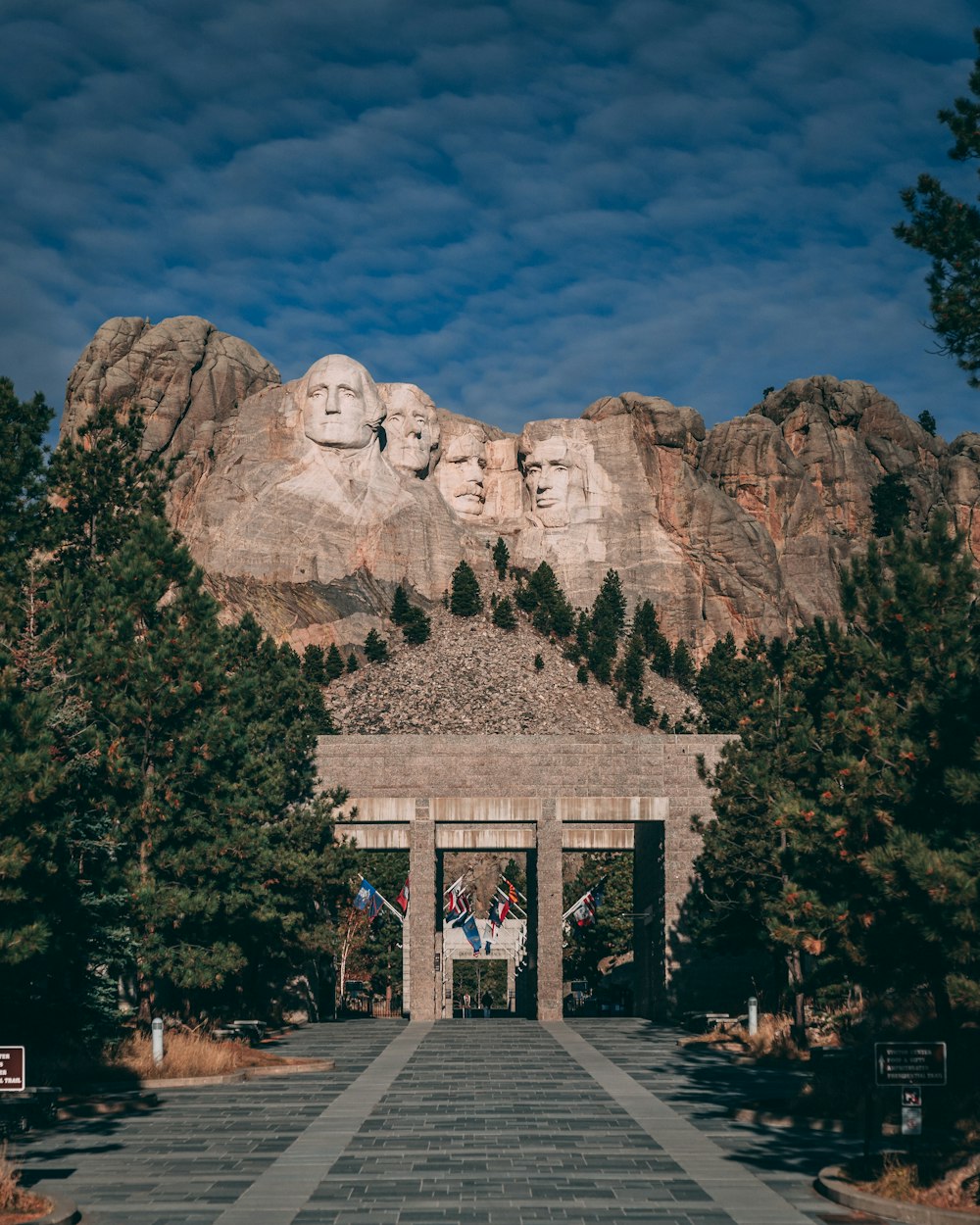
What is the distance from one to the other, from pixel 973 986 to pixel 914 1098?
147 cm

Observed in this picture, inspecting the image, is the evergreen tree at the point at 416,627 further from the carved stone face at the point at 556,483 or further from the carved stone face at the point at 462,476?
the carved stone face at the point at 556,483

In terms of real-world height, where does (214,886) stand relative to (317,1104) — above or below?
above

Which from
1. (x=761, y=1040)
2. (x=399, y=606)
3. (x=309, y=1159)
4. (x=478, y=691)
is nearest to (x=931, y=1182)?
(x=309, y=1159)

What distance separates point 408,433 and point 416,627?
19010 mm

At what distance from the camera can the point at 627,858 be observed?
248ft

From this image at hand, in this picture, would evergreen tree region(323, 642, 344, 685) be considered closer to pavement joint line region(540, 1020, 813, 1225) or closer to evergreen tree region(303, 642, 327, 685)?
evergreen tree region(303, 642, 327, 685)

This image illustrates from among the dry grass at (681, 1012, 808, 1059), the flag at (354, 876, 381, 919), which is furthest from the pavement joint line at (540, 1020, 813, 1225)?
the flag at (354, 876, 381, 919)

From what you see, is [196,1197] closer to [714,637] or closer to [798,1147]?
[798,1147]

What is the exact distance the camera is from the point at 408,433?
4774 inches

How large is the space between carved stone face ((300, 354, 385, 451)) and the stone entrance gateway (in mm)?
73189

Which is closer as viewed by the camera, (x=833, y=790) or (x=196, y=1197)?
(x=196, y=1197)

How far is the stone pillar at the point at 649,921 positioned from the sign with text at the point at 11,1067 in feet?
101

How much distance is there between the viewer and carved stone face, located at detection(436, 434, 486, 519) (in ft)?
414

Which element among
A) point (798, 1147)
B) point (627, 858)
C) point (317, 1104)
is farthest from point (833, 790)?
point (627, 858)
